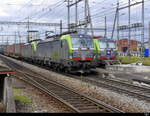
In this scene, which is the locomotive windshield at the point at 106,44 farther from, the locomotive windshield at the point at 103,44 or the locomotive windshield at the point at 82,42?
the locomotive windshield at the point at 82,42

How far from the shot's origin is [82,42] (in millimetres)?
20344

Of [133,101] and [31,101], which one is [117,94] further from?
[31,101]

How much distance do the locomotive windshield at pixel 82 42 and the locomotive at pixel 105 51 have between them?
3.26 metres

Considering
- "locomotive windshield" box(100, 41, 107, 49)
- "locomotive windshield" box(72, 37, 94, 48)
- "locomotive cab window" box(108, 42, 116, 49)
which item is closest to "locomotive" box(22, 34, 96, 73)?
"locomotive windshield" box(72, 37, 94, 48)

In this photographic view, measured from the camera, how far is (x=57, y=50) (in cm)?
2217

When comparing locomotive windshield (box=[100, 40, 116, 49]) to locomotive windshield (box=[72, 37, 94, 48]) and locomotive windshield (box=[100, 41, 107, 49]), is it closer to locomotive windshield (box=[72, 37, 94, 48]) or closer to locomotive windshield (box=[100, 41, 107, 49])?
locomotive windshield (box=[100, 41, 107, 49])

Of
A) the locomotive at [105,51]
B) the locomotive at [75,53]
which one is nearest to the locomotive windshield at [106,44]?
the locomotive at [105,51]

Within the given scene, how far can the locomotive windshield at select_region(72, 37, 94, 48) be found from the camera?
1997 centimetres

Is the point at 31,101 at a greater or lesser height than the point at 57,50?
lesser

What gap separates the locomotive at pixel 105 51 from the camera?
24.2m

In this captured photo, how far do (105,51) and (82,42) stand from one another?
479 centimetres

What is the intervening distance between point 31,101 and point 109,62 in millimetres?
15034

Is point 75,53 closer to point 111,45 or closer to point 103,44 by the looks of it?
point 103,44

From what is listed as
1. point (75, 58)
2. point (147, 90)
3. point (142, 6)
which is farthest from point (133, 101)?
point (142, 6)
